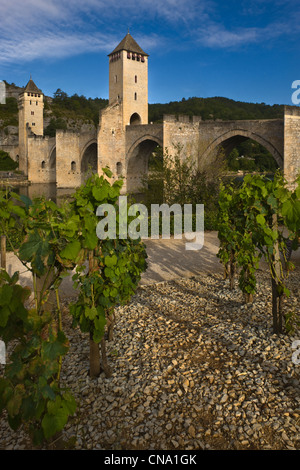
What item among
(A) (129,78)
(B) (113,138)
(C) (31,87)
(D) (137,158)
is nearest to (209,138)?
(D) (137,158)

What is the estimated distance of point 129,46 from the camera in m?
30.5

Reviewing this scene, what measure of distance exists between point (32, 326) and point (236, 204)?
4.31 meters

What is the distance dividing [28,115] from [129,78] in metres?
21.4

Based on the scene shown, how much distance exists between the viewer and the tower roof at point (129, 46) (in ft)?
99.1

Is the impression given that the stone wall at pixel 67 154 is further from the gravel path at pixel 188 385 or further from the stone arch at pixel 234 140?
the gravel path at pixel 188 385

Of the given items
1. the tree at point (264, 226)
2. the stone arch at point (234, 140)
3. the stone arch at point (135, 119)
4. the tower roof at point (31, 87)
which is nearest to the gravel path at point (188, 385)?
the tree at point (264, 226)

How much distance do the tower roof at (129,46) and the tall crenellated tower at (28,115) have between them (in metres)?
18.2

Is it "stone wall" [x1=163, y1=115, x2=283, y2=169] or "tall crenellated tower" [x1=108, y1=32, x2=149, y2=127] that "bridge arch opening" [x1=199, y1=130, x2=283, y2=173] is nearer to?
"stone wall" [x1=163, y1=115, x2=283, y2=169]

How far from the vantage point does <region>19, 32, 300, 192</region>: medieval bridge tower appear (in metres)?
21.3

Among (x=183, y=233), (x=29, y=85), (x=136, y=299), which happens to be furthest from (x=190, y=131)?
(x=29, y=85)

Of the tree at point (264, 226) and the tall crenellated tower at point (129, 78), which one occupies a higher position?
the tall crenellated tower at point (129, 78)

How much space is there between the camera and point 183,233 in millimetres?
11609

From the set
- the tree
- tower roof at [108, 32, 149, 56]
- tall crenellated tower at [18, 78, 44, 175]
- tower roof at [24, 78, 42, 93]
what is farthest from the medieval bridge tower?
the tree
